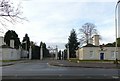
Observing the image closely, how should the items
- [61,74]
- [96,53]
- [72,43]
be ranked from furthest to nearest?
[72,43] → [96,53] → [61,74]

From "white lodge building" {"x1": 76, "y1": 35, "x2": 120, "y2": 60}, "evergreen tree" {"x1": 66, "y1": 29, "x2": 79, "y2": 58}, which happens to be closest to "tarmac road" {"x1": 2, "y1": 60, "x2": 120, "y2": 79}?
"white lodge building" {"x1": 76, "y1": 35, "x2": 120, "y2": 60}

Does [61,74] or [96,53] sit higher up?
[96,53]

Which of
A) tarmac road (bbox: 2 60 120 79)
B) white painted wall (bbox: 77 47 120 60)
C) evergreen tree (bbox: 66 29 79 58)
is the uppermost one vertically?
evergreen tree (bbox: 66 29 79 58)

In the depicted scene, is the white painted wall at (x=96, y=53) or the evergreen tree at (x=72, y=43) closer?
the white painted wall at (x=96, y=53)

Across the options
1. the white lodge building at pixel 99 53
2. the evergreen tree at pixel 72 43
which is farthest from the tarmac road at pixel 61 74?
the evergreen tree at pixel 72 43

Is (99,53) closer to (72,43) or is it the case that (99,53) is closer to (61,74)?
(61,74)

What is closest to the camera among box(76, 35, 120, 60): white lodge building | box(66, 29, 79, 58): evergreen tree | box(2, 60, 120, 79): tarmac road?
box(2, 60, 120, 79): tarmac road

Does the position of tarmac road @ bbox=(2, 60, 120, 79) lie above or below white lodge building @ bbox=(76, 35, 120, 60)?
below

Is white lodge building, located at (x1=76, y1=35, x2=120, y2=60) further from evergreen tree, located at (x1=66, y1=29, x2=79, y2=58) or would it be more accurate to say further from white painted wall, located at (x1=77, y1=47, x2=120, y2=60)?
evergreen tree, located at (x1=66, y1=29, x2=79, y2=58)

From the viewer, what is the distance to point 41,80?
19.8 metres

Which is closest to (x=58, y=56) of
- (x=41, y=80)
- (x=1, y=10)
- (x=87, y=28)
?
(x=87, y=28)

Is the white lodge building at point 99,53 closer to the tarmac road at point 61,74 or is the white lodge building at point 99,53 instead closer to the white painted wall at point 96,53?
the white painted wall at point 96,53

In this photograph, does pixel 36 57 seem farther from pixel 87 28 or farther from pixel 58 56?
pixel 87 28

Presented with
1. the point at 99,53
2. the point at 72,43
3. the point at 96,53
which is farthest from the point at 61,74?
the point at 72,43
